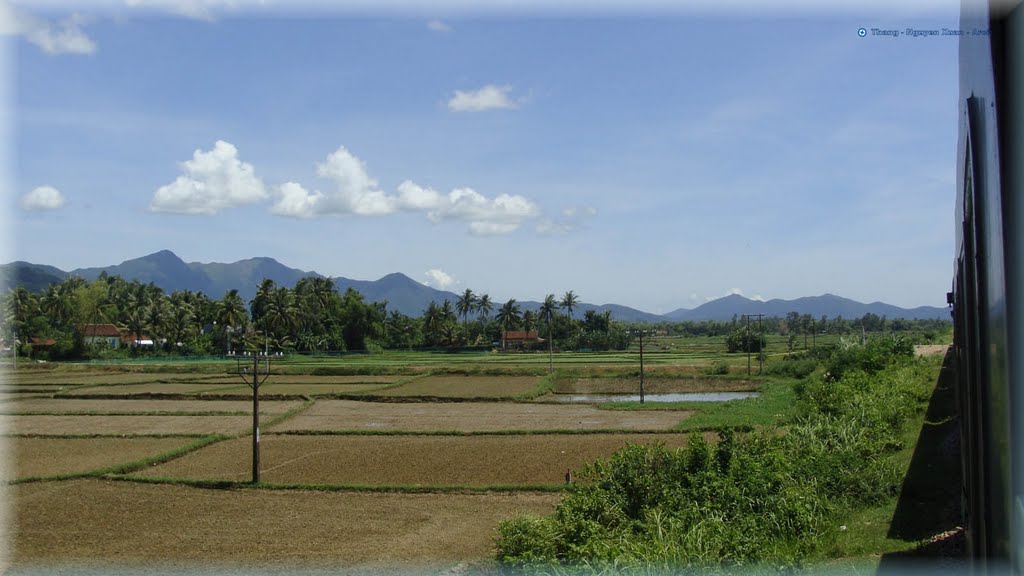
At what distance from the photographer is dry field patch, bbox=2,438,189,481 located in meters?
17.6

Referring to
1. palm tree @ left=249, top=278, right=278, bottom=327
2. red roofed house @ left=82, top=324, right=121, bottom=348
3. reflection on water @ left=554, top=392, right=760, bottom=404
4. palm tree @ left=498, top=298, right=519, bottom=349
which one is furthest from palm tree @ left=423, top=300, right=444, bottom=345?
reflection on water @ left=554, top=392, right=760, bottom=404

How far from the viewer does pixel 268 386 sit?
38.0 meters

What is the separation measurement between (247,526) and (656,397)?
2485 cm

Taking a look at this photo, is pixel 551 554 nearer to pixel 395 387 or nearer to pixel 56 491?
pixel 56 491

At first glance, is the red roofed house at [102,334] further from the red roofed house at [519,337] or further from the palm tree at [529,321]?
the palm tree at [529,321]

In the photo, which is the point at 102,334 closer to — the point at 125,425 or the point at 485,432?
the point at 125,425

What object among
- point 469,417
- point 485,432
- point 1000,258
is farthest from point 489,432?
point 1000,258

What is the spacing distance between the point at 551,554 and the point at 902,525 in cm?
382

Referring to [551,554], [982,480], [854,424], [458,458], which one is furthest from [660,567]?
[458,458]

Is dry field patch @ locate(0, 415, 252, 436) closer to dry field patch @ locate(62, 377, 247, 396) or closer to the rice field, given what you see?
the rice field

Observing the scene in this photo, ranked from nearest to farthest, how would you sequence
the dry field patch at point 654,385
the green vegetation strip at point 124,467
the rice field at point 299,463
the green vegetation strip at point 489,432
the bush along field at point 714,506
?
1. the bush along field at point 714,506
2. the rice field at point 299,463
3. the green vegetation strip at point 124,467
4. the green vegetation strip at point 489,432
5. the dry field patch at point 654,385

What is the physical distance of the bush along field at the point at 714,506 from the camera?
6.50m

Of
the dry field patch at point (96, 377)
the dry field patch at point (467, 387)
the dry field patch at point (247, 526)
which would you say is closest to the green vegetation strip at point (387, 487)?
the dry field patch at point (247, 526)

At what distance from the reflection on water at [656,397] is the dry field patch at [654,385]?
1.06m
